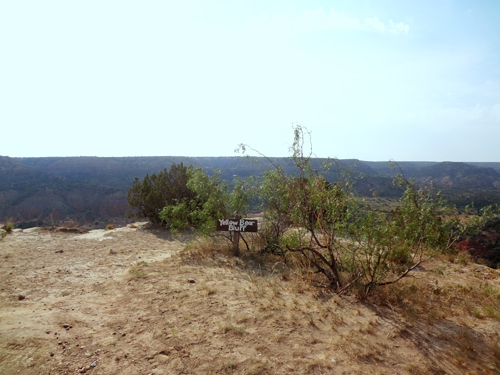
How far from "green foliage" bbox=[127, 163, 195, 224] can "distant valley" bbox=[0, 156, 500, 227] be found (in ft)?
6.63

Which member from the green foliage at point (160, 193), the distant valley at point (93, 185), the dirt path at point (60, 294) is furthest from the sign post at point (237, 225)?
the distant valley at point (93, 185)

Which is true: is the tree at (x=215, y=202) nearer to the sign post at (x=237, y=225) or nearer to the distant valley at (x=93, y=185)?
the sign post at (x=237, y=225)

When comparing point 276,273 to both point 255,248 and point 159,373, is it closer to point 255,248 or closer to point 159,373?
point 255,248

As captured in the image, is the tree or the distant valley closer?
the tree

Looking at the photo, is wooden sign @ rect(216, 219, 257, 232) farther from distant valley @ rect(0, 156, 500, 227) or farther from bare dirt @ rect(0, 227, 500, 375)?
distant valley @ rect(0, 156, 500, 227)

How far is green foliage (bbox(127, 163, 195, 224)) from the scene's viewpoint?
1427 centimetres

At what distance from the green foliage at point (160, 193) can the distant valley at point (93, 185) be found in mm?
2020

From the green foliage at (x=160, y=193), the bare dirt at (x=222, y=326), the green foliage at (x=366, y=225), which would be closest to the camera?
the bare dirt at (x=222, y=326)

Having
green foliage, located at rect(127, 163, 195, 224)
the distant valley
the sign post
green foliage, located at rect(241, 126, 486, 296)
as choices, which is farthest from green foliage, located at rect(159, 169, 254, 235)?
the distant valley

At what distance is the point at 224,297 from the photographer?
15.9ft

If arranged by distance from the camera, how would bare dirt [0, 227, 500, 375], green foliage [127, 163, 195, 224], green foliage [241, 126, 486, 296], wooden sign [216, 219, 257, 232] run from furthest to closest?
green foliage [127, 163, 195, 224] < wooden sign [216, 219, 257, 232] < green foliage [241, 126, 486, 296] < bare dirt [0, 227, 500, 375]

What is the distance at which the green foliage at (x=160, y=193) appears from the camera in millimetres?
14273

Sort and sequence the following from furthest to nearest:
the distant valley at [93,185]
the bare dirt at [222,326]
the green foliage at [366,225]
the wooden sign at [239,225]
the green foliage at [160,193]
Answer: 1. the distant valley at [93,185]
2. the green foliage at [160,193]
3. the wooden sign at [239,225]
4. the green foliage at [366,225]
5. the bare dirt at [222,326]

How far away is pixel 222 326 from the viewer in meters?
3.81
